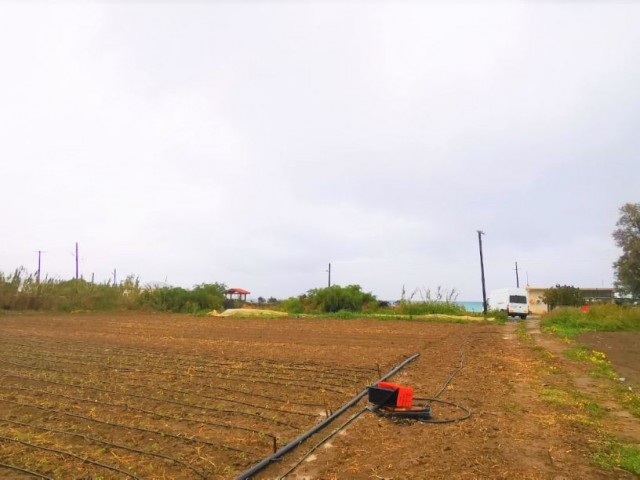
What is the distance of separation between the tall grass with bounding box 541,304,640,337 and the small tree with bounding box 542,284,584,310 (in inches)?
525

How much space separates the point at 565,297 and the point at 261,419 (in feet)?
108

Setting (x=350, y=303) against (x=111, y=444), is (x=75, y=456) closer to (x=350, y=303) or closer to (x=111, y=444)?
(x=111, y=444)

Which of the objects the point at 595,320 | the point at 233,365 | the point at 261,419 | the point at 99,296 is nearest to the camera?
the point at 261,419

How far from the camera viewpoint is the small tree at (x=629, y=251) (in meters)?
34.6

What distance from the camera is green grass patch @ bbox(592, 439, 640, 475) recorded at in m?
3.39

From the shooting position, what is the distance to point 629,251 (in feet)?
116

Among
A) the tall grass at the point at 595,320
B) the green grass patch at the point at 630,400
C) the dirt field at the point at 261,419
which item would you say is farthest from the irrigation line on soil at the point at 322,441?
the tall grass at the point at 595,320

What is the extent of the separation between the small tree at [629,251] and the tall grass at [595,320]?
61.9ft

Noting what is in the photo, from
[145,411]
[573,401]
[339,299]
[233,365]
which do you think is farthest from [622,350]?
[339,299]

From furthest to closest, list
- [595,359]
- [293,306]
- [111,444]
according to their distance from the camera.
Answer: [293,306] → [595,359] → [111,444]

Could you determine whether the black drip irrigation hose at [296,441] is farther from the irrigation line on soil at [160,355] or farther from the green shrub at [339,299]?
the green shrub at [339,299]

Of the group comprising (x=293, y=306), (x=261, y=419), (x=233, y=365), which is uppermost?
(x=293, y=306)

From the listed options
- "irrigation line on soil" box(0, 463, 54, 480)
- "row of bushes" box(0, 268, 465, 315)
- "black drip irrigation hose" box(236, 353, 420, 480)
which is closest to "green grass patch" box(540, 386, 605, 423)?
"black drip irrigation hose" box(236, 353, 420, 480)

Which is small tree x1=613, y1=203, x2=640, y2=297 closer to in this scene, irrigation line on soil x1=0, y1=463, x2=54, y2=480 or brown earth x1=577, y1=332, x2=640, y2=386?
brown earth x1=577, y1=332, x2=640, y2=386
